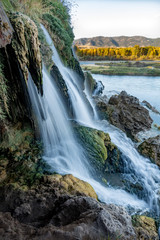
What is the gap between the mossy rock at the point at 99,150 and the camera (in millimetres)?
5129

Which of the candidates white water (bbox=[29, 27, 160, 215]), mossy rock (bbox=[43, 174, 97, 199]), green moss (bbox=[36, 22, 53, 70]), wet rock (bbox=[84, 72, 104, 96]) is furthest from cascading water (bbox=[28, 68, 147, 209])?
wet rock (bbox=[84, 72, 104, 96])

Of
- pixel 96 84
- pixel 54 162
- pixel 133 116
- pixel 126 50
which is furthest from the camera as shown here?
pixel 126 50

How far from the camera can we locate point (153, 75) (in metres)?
38.4

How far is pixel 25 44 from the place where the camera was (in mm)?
3430

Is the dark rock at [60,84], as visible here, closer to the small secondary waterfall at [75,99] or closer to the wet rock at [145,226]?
the small secondary waterfall at [75,99]

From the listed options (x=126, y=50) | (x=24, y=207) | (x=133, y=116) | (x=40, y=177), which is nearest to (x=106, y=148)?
(x=40, y=177)

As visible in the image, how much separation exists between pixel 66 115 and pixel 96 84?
11630 millimetres

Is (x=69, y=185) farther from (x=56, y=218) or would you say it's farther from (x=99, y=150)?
(x=99, y=150)

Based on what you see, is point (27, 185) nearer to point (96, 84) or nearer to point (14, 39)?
point (14, 39)

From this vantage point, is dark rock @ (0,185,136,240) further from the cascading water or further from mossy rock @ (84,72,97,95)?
mossy rock @ (84,72,97,95)

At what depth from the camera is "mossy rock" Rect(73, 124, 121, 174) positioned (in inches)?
202

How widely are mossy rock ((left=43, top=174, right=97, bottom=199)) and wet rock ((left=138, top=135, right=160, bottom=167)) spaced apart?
3.81 m

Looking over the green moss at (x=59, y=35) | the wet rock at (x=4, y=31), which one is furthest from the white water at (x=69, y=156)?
the green moss at (x=59, y=35)

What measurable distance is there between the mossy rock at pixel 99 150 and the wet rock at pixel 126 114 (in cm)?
308
